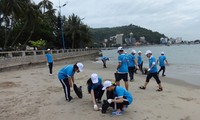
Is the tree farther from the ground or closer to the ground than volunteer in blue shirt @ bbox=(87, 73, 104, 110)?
farther from the ground

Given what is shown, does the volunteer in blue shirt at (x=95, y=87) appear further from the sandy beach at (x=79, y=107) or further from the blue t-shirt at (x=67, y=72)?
the blue t-shirt at (x=67, y=72)

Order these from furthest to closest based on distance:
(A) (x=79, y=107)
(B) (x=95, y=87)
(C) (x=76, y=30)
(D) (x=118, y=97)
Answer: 1. (C) (x=76, y=30)
2. (B) (x=95, y=87)
3. (A) (x=79, y=107)
4. (D) (x=118, y=97)

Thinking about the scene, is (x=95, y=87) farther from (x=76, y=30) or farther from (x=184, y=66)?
(x=76, y=30)

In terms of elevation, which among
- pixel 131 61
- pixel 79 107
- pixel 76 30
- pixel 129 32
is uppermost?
pixel 129 32

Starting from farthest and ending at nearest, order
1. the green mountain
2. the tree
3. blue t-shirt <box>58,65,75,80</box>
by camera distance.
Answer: the green mountain < the tree < blue t-shirt <box>58,65,75,80</box>

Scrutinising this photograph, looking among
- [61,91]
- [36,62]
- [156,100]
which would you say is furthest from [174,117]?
[36,62]

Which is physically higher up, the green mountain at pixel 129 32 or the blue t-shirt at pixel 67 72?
the green mountain at pixel 129 32

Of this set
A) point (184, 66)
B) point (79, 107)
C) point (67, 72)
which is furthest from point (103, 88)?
point (184, 66)

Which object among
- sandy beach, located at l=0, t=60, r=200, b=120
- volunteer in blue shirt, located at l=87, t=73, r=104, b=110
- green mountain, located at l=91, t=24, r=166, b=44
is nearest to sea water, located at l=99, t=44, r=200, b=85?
sandy beach, located at l=0, t=60, r=200, b=120

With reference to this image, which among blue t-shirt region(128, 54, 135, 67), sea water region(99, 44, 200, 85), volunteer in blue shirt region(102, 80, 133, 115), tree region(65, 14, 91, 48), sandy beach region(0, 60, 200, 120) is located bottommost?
sea water region(99, 44, 200, 85)

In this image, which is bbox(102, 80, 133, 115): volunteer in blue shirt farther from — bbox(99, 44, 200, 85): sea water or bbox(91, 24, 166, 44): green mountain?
bbox(91, 24, 166, 44): green mountain

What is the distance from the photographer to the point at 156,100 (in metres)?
7.78

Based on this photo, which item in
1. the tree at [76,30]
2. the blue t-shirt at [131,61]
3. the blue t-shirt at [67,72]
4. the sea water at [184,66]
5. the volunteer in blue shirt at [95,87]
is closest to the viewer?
the volunteer in blue shirt at [95,87]

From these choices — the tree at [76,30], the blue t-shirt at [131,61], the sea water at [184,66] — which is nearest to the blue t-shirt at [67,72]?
the blue t-shirt at [131,61]
